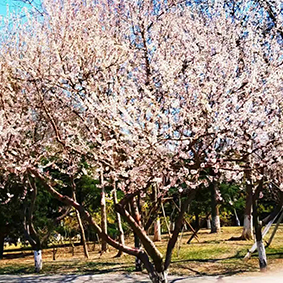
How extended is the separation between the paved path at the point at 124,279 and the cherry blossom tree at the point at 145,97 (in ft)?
3.98

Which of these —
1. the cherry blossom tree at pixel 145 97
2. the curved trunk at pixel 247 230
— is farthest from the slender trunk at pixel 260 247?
the curved trunk at pixel 247 230

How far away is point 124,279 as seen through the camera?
321 inches

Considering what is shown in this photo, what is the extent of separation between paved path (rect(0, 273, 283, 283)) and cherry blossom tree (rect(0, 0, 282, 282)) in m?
1.21

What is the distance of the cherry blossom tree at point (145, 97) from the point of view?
5.33 meters

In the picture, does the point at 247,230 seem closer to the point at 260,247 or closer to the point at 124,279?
the point at 260,247

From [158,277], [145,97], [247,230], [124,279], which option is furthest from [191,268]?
[247,230]

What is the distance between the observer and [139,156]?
5.39 m

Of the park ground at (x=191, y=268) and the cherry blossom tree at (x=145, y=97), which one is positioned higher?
the cherry blossom tree at (x=145, y=97)

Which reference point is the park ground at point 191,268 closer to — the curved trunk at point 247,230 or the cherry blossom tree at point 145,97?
the cherry blossom tree at point 145,97

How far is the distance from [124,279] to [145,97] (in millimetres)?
4673

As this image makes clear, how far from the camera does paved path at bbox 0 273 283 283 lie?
7113 millimetres

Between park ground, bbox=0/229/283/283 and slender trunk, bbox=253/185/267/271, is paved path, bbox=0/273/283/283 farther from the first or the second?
slender trunk, bbox=253/185/267/271

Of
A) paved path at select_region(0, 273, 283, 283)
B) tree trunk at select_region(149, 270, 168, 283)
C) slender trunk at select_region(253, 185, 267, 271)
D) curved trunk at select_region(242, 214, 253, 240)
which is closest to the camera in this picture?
tree trunk at select_region(149, 270, 168, 283)

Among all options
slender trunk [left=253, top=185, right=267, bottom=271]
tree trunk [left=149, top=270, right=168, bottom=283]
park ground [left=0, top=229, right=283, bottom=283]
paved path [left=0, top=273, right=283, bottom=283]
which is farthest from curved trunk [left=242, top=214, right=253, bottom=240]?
tree trunk [left=149, top=270, right=168, bottom=283]
